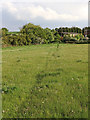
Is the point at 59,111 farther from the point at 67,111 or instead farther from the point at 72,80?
the point at 72,80

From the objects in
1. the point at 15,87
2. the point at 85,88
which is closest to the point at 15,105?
the point at 15,87

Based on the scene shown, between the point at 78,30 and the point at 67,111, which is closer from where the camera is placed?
the point at 67,111


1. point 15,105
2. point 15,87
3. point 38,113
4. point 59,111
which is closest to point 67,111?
point 59,111

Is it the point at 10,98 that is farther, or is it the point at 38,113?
the point at 10,98

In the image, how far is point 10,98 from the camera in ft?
13.3

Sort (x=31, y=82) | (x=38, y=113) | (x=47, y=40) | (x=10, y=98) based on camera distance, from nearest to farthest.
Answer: (x=38, y=113) < (x=10, y=98) < (x=31, y=82) < (x=47, y=40)

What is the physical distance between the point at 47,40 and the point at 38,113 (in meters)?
37.1

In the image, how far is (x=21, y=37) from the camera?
96.4 feet

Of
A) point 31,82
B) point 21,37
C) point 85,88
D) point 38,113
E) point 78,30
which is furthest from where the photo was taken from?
point 78,30

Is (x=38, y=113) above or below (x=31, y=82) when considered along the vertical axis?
below

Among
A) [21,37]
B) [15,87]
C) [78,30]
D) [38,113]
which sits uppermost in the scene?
[78,30]

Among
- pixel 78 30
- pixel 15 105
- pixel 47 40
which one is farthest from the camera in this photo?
pixel 78 30

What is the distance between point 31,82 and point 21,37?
25.3 meters

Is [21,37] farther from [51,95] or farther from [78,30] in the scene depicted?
[78,30]
